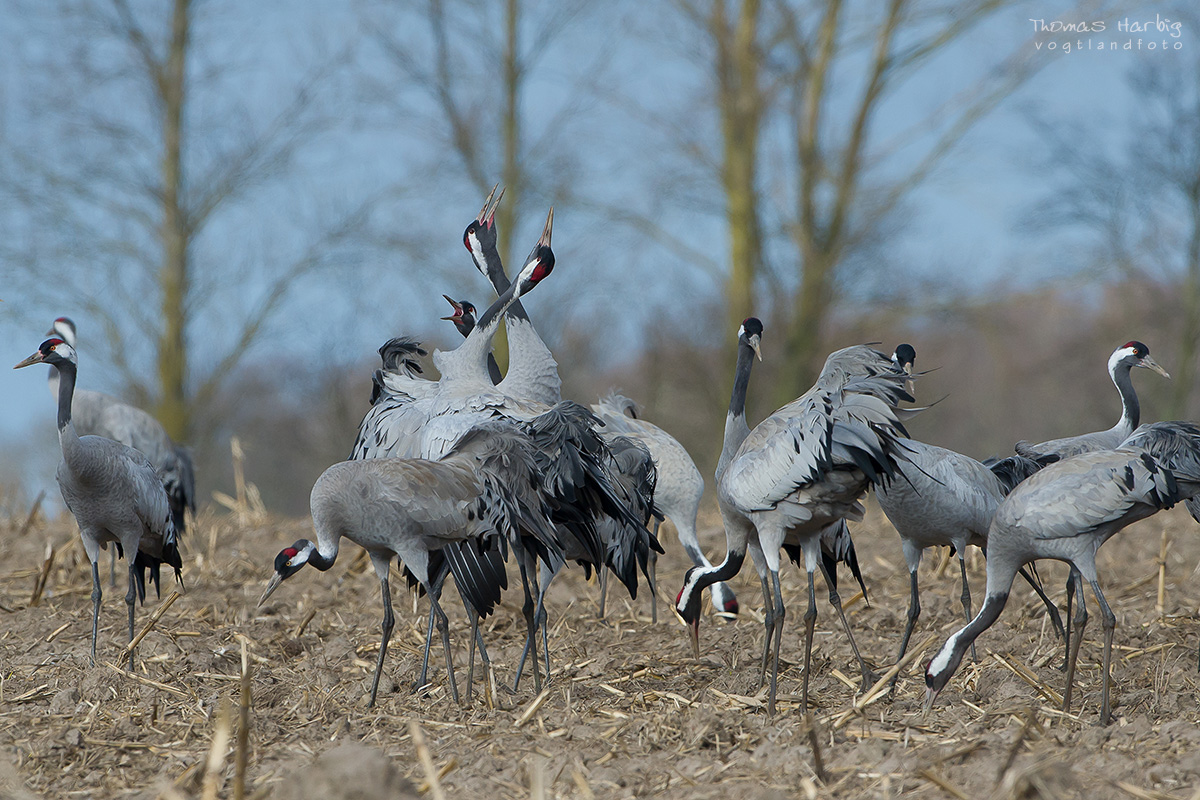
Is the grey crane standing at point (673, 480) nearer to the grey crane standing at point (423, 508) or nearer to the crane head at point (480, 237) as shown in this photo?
the crane head at point (480, 237)

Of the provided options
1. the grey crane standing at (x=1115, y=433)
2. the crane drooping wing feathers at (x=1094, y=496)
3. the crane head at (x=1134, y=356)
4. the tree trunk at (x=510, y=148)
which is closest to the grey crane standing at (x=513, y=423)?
the crane drooping wing feathers at (x=1094, y=496)

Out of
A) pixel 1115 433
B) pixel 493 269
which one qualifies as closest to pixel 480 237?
pixel 493 269

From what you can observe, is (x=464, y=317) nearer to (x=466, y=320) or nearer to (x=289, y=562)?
(x=466, y=320)

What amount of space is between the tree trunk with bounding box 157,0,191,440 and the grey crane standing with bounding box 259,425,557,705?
8617 millimetres

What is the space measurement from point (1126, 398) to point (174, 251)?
9979 millimetres

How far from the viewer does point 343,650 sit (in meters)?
5.23

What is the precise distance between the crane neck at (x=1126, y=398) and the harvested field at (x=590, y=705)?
97cm

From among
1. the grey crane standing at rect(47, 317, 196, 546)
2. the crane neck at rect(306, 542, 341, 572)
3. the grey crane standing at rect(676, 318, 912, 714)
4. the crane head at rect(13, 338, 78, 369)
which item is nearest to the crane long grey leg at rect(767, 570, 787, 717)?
the grey crane standing at rect(676, 318, 912, 714)

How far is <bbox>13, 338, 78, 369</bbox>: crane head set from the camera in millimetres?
5262

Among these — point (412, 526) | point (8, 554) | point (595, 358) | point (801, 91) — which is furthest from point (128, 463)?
point (595, 358)

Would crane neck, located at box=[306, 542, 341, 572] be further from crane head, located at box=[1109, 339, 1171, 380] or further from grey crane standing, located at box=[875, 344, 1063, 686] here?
crane head, located at box=[1109, 339, 1171, 380]

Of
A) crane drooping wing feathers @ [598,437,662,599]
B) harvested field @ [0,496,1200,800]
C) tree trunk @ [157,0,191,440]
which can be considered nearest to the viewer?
harvested field @ [0,496,1200,800]

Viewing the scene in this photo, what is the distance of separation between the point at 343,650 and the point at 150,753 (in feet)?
5.32

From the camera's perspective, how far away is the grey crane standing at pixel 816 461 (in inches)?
164
